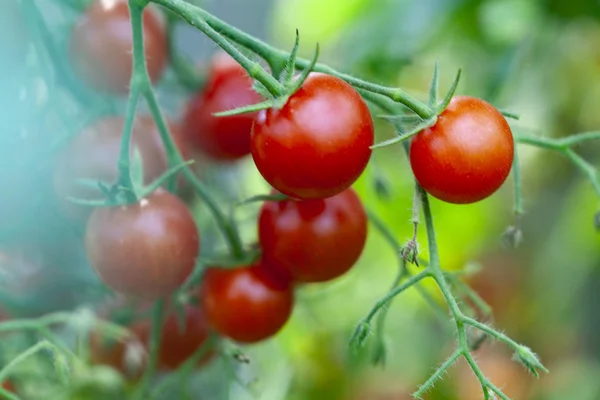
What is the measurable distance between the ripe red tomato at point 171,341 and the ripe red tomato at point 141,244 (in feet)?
0.50

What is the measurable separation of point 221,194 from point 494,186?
409 mm

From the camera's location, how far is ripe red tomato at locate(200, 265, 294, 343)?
0.66 metres

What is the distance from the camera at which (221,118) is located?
2.43 ft

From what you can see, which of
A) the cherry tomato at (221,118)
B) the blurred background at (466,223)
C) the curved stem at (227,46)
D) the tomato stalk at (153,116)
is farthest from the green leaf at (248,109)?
the blurred background at (466,223)

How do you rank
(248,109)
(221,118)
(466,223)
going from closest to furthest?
(248,109) → (221,118) → (466,223)

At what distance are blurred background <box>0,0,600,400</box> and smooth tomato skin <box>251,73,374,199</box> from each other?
0.41m

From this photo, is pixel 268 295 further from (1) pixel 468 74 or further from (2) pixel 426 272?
(1) pixel 468 74

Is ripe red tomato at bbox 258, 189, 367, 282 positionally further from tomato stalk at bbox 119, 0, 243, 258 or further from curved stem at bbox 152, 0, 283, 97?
curved stem at bbox 152, 0, 283, 97

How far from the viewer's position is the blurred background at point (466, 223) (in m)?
1.11

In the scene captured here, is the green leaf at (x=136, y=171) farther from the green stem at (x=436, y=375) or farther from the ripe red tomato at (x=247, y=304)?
the green stem at (x=436, y=375)

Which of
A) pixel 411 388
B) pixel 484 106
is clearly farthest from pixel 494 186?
pixel 411 388

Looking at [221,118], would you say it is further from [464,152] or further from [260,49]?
[464,152]

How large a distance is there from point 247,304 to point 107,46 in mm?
233

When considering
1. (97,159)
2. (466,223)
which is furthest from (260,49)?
(466,223)
